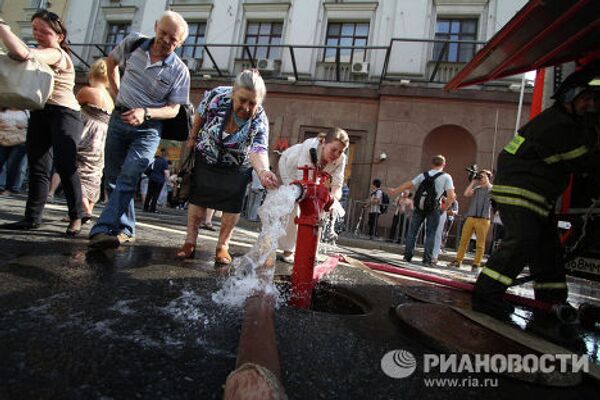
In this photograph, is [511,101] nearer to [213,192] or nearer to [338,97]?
[338,97]

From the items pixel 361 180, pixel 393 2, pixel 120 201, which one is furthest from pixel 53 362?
pixel 393 2

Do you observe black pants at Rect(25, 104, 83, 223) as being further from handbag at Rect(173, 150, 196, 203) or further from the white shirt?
the white shirt

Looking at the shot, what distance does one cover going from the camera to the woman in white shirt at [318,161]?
3.72m

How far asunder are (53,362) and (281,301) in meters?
1.27

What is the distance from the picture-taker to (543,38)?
3125mm

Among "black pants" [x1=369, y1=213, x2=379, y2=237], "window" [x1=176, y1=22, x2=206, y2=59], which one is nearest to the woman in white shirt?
"black pants" [x1=369, y1=213, x2=379, y2=237]

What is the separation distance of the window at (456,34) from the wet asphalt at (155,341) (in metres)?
14.4

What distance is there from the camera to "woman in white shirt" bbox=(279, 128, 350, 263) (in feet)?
12.2

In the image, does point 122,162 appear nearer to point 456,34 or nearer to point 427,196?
point 427,196

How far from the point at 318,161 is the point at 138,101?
1761 mm

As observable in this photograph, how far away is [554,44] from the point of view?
10.3ft

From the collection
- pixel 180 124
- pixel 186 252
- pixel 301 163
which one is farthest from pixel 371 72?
pixel 186 252

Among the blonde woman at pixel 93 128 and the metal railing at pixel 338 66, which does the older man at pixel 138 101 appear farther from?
the metal railing at pixel 338 66

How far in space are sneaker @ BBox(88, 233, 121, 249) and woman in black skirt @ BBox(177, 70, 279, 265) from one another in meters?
0.54
